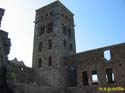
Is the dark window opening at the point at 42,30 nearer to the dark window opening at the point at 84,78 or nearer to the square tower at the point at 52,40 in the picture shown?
the square tower at the point at 52,40

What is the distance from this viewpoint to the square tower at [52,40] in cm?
2973

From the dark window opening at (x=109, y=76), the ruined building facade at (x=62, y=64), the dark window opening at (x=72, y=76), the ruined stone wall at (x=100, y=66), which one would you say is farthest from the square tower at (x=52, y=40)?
the dark window opening at (x=109, y=76)

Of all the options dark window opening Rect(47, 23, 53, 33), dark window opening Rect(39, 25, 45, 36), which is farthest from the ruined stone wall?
dark window opening Rect(39, 25, 45, 36)

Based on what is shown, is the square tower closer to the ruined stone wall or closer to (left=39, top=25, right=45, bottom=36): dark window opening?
(left=39, top=25, right=45, bottom=36): dark window opening

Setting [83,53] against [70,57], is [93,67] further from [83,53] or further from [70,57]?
[70,57]

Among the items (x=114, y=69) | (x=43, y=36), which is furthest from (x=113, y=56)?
(x=43, y=36)

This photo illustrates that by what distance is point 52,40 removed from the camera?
3156cm

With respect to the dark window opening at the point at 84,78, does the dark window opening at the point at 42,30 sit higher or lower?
higher

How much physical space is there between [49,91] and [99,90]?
21.3 ft

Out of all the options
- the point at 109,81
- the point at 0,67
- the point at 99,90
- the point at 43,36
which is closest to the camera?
the point at 0,67

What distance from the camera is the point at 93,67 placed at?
26.9 m

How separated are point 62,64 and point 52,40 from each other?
4365mm

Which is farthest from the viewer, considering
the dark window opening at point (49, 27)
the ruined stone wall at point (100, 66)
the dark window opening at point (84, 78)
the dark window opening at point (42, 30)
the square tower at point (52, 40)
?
the dark window opening at point (42, 30)

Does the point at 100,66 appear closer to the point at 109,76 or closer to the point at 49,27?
the point at 109,76
